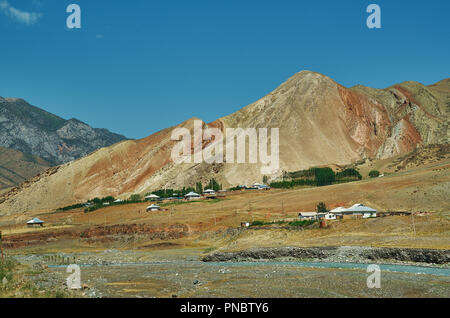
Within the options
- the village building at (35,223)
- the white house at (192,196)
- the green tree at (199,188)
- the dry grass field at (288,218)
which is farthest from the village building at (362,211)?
the green tree at (199,188)

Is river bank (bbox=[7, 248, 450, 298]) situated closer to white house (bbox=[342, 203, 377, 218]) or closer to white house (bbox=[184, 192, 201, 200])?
white house (bbox=[342, 203, 377, 218])

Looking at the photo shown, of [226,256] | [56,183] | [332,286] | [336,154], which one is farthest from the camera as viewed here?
[56,183]

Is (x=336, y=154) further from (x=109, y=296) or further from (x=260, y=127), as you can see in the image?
(x=109, y=296)

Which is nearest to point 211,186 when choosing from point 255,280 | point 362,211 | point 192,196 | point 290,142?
point 192,196

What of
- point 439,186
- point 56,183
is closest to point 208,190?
point 439,186

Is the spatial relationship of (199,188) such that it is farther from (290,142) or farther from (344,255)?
(344,255)
